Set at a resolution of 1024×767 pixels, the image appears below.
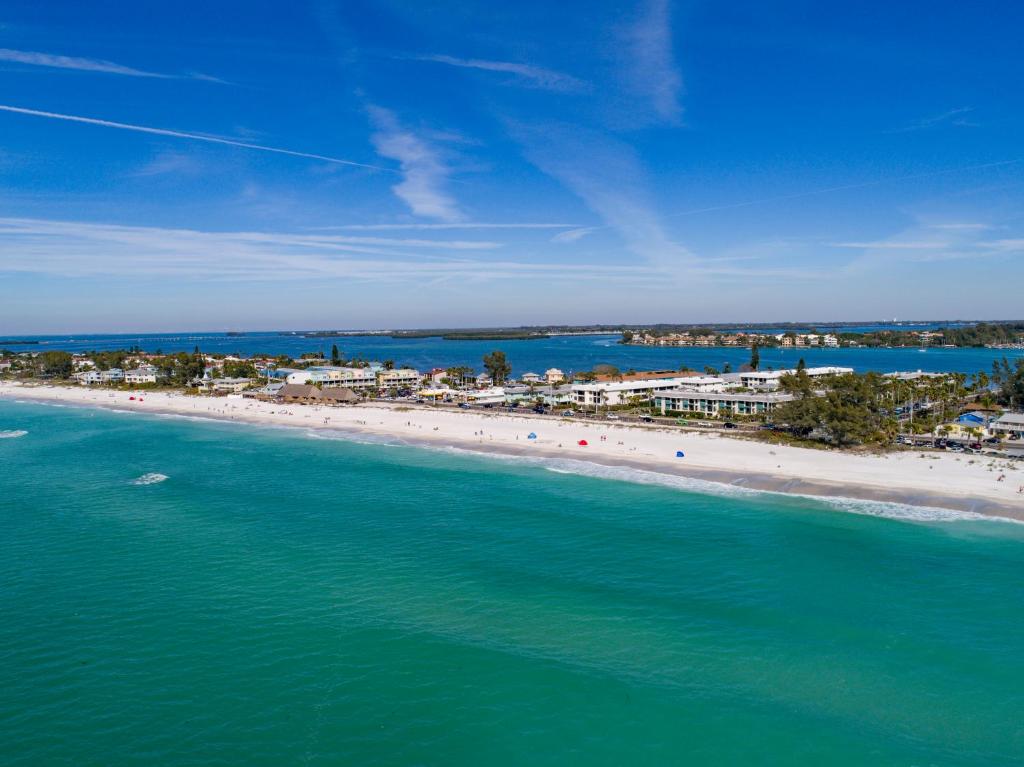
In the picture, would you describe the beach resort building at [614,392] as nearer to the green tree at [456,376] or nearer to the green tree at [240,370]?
the green tree at [456,376]

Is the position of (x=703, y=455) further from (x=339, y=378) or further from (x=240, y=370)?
(x=240, y=370)

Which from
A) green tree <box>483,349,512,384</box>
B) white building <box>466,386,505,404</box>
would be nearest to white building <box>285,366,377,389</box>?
green tree <box>483,349,512,384</box>

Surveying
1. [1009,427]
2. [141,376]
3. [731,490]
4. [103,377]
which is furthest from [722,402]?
[103,377]

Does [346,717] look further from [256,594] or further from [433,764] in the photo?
[256,594]

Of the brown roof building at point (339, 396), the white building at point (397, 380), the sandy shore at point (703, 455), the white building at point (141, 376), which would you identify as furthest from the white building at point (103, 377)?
the brown roof building at point (339, 396)

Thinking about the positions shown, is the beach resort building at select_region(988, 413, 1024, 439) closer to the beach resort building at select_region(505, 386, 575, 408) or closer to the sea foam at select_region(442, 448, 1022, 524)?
the sea foam at select_region(442, 448, 1022, 524)
